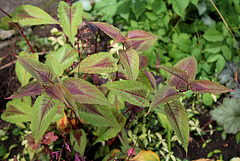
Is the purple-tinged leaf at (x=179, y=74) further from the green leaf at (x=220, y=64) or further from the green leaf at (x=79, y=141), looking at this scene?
the green leaf at (x=220, y=64)

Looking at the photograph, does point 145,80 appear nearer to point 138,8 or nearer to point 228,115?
point 228,115

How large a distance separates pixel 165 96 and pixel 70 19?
0.61 m

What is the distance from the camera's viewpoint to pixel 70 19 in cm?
119

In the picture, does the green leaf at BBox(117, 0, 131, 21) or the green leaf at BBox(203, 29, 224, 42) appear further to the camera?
the green leaf at BBox(117, 0, 131, 21)

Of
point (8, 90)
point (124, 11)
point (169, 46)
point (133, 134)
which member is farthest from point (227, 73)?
point (8, 90)

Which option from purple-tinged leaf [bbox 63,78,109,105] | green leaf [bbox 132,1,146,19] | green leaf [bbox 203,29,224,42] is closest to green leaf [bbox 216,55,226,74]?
green leaf [bbox 203,29,224,42]

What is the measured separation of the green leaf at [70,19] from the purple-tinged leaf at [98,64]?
135 mm

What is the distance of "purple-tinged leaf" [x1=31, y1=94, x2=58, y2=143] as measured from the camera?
3.26ft

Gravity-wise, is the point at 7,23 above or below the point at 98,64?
Result: above

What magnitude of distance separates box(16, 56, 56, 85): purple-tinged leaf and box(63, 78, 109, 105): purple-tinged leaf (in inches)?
3.6

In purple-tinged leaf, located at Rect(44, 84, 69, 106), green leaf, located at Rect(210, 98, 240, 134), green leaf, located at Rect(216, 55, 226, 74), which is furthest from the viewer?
green leaf, located at Rect(216, 55, 226, 74)

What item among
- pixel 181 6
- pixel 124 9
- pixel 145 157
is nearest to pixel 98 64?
pixel 145 157

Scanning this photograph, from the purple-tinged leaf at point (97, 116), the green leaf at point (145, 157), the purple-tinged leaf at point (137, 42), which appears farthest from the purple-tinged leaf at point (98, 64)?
the green leaf at point (145, 157)

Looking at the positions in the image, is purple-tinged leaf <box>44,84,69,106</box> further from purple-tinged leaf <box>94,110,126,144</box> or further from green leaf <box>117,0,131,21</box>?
green leaf <box>117,0,131,21</box>
